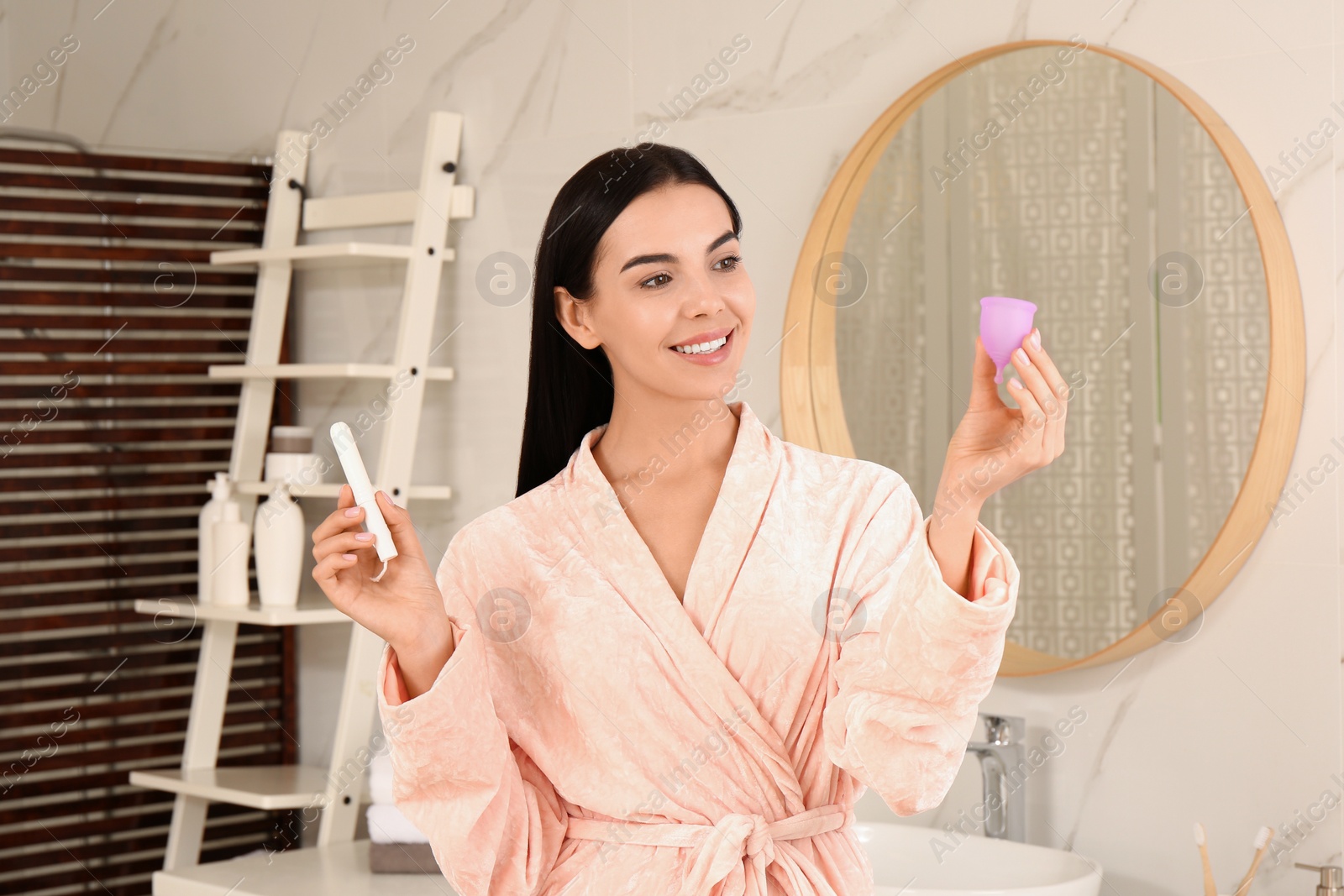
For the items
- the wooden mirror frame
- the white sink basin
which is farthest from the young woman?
the wooden mirror frame

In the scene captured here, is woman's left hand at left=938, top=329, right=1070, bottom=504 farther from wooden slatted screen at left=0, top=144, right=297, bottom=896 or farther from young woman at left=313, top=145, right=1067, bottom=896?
wooden slatted screen at left=0, top=144, right=297, bottom=896

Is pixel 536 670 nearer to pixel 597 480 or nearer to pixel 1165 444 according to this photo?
pixel 597 480

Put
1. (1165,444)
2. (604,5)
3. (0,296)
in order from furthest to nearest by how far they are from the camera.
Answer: (0,296) < (604,5) < (1165,444)

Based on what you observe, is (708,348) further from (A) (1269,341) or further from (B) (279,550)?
(B) (279,550)

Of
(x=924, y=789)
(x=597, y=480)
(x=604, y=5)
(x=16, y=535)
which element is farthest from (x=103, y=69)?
(x=924, y=789)

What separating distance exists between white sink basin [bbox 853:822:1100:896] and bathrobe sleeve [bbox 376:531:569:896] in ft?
1.61

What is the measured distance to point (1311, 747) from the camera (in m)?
1.44

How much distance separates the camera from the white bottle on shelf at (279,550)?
2.19 meters

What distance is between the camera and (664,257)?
3.80 ft

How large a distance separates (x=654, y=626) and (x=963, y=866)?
656mm

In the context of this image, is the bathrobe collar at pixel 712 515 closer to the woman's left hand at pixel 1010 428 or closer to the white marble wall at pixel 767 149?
the woman's left hand at pixel 1010 428

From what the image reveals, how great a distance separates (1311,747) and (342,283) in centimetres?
166

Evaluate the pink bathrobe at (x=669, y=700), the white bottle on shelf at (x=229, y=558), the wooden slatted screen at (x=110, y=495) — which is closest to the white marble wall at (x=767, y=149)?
the wooden slatted screen at (x=110, y=495)

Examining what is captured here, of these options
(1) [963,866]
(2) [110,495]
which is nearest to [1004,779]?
(1) [963,866]
